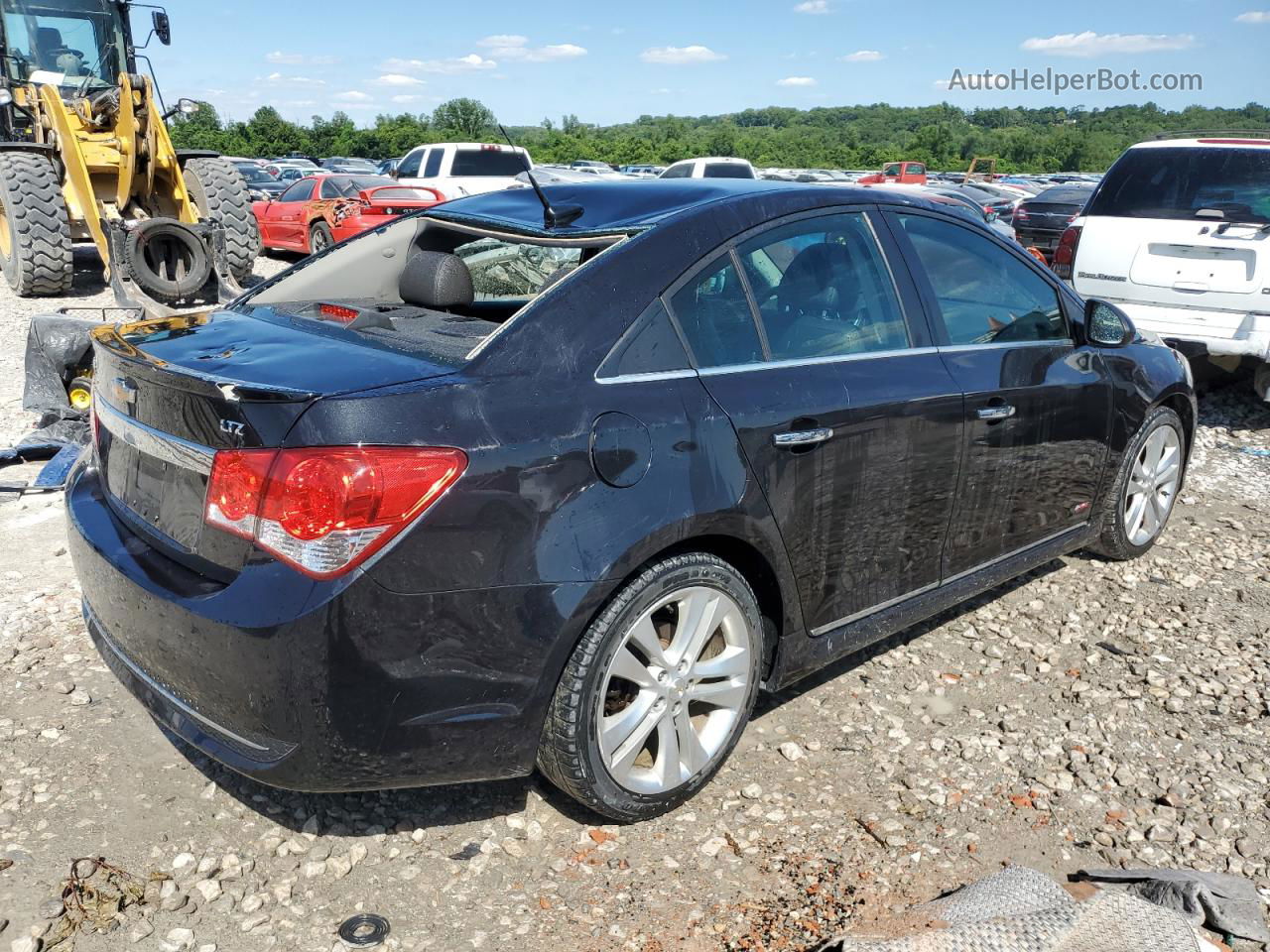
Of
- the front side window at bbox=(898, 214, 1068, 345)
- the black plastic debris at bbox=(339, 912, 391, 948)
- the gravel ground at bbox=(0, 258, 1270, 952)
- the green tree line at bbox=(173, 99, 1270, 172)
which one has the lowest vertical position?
the black plastic debris at bbox=(339, 912, 391, 948)

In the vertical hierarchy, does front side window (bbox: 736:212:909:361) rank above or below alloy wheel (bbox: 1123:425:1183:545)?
above

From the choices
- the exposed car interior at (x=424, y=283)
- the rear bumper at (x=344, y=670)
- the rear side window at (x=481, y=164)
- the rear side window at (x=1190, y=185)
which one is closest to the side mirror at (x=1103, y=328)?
the exposed car interior at (x=424, y=283)

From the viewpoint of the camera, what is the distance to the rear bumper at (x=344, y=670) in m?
2.27

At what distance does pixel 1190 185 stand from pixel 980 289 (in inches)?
189

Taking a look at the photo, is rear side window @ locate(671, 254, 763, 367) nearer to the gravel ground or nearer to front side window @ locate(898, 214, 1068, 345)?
front side window @ locate(898, 214, 1068, 345)

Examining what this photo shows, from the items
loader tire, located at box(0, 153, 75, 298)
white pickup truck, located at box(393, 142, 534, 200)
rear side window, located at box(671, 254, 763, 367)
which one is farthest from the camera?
white pickup truck, located at box(393, 142, 534, 200)

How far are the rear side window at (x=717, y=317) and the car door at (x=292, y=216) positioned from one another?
15.4 metres

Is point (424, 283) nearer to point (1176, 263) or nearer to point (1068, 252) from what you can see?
point (1176, 263)

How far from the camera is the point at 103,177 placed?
12.2 metres

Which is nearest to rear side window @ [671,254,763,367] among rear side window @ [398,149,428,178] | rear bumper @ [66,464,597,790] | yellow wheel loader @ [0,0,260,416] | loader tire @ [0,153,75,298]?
rear bumper @ [66,464,597,790]

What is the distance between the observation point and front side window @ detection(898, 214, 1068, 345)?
3.58 meters

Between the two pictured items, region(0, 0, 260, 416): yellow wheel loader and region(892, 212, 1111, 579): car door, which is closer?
region(892, 212, 1111, 579): car door

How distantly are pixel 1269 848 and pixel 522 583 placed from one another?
2.19 metres

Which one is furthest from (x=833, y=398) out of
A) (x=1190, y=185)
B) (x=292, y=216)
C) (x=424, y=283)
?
(x=292, y=216)
